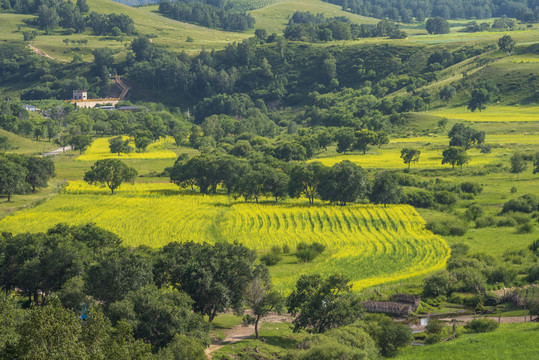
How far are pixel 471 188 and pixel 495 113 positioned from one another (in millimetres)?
74504

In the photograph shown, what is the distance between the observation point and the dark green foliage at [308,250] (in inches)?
2923

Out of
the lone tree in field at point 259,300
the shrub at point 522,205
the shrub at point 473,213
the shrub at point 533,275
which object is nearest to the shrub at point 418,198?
the shrub at point 473,213

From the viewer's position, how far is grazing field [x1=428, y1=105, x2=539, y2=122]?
538 ft

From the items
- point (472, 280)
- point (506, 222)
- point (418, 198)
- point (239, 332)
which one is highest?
point (472, 280)

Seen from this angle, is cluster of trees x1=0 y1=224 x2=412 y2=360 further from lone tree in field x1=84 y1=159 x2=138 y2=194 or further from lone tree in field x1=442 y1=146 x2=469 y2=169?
lone tree in field x1=442 y1=146 x2=469 y2=169

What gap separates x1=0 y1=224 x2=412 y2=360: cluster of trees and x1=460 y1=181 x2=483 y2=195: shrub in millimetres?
54582

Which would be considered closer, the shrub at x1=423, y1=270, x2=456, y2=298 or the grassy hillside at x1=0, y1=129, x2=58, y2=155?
the shrub at x1=423, y1=270, x2=456, y2=298

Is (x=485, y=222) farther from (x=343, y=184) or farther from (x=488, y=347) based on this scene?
(x=488, y=347)

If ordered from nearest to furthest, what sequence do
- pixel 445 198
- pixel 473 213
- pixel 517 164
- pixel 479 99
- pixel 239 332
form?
pixel 239 332, pixel 473 213, pixel 445 198, pixel 517 164, pixel 479 99

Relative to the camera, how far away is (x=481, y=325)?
176 feet

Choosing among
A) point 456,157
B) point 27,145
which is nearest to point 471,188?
point 456,157

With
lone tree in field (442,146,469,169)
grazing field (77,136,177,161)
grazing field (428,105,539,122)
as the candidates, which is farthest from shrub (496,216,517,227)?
grazing field (77,136,177,161)

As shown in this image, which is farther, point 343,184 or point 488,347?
point 343,184

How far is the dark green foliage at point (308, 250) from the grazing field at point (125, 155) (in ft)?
256
